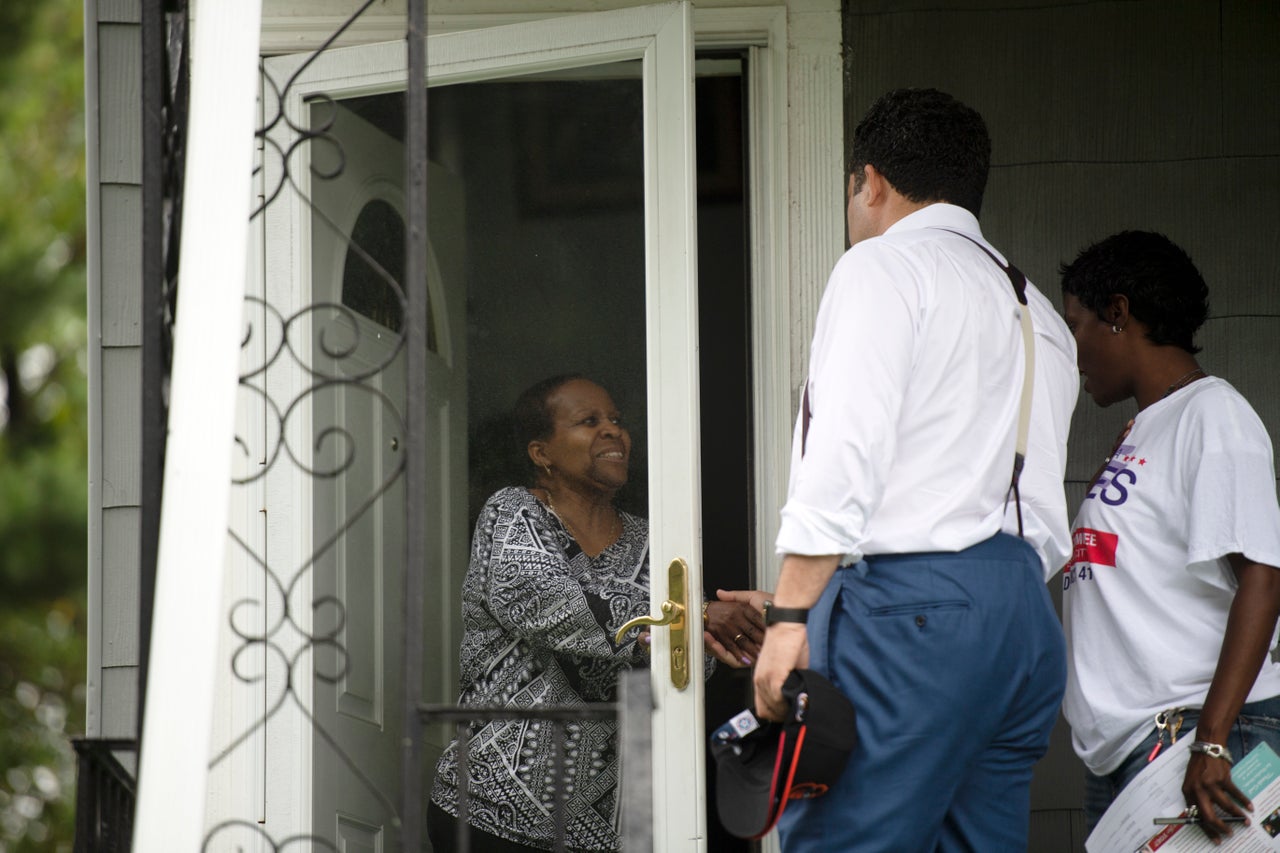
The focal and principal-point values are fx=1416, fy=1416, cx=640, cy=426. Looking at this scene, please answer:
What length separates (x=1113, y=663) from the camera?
2541 mm

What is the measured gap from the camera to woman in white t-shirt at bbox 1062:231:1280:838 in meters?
2.38

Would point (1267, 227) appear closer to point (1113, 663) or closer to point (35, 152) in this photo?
point (1113, 663)

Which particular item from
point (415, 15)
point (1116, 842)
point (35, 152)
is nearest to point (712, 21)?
point (415, 15)

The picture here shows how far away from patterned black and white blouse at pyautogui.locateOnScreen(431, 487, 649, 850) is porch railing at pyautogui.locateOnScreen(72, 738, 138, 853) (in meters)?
0.95

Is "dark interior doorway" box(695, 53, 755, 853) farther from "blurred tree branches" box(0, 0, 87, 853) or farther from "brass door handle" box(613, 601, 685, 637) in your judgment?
"blurred tree branches" box(0, 0, 87, 853)

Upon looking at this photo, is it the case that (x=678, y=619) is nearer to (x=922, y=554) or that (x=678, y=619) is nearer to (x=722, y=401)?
(x=922, y=554)

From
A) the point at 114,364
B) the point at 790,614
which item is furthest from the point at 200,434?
the point at 114,364

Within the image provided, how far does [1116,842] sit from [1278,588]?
521mm

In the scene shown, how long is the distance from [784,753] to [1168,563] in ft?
2.87

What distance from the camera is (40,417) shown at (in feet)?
33.9

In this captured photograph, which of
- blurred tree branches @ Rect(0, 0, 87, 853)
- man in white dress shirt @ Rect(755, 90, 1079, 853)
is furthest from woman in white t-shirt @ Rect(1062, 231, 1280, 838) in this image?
blurred tree branches @ Rect(0, 0, 87, 853)

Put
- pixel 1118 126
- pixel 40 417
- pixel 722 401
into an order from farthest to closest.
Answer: pixel 40 417 → pixel 722 401 → pixel 1118 126

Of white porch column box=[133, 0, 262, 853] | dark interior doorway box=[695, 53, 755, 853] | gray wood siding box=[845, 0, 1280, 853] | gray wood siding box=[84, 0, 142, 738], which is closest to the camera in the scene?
white porch column box=[133, 0, 262, 853]

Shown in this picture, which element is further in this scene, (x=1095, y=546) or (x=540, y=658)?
(x=540, y=658)
